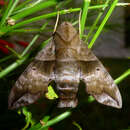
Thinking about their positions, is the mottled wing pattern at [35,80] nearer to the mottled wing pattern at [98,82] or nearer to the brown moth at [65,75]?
the brown moth at [65,75]

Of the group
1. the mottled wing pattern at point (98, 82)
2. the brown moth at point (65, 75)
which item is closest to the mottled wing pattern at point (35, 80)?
the brown moth at point (65, 75)

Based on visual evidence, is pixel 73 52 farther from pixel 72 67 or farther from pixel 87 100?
pixel 87 100

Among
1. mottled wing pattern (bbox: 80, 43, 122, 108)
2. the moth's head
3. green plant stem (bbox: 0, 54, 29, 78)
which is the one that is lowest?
mottled wing pattern (bbox: 80, 43, 122, 108)

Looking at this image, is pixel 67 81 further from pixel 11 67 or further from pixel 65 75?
pixel 11 67

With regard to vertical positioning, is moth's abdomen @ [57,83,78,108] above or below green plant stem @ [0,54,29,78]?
below

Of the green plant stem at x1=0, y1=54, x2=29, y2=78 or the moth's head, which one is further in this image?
the moth's head

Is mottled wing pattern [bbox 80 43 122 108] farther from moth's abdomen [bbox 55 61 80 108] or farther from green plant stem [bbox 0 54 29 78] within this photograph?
green plant stem [bbox 0 54 29 78]

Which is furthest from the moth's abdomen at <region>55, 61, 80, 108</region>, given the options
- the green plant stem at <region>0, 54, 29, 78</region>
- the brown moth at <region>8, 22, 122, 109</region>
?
the green plant stem at <region>0, 54, 29, 78</region>

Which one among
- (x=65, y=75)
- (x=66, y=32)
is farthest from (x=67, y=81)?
(x=66, y=32)
